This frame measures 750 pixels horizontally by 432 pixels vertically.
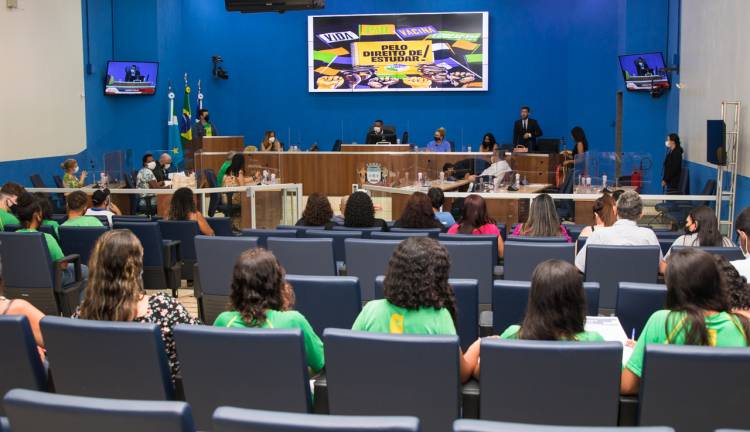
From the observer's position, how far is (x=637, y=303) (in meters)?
3.94

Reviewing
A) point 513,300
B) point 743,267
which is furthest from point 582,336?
point 743,267

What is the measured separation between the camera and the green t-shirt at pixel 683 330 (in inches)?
120

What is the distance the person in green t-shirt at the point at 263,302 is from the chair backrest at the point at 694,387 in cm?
123

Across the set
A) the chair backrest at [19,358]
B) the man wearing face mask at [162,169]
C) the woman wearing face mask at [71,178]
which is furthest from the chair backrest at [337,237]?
the man wearing face mask at [162,169]

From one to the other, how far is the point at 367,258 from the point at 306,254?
434 mm

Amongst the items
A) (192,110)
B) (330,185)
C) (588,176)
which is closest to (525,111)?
(330,185)

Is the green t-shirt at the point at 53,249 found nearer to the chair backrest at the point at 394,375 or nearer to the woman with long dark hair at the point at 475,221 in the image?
the woman with long dark hair at the point at 475,221

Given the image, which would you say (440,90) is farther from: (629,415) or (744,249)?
(629,415)

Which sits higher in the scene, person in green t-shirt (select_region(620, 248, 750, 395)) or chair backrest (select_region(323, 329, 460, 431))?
person in green t-shirt (select_region(620, 248, 750, 395))

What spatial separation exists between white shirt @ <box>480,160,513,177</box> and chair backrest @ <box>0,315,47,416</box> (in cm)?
876

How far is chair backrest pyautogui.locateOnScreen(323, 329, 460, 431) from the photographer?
2.88m

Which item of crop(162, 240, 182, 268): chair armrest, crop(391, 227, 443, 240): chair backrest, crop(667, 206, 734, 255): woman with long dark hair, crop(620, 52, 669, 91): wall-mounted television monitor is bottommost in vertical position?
crop(162, 240, 182, 268): chair armrest

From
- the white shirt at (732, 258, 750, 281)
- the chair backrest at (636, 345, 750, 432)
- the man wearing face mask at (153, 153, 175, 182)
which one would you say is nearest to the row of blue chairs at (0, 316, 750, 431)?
the chair backrest at (636, 345, 750, 432)

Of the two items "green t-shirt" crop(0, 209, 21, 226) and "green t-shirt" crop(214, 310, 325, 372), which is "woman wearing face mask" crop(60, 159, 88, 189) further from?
"green t-shirt" crop(214, 310, 325, 372)
